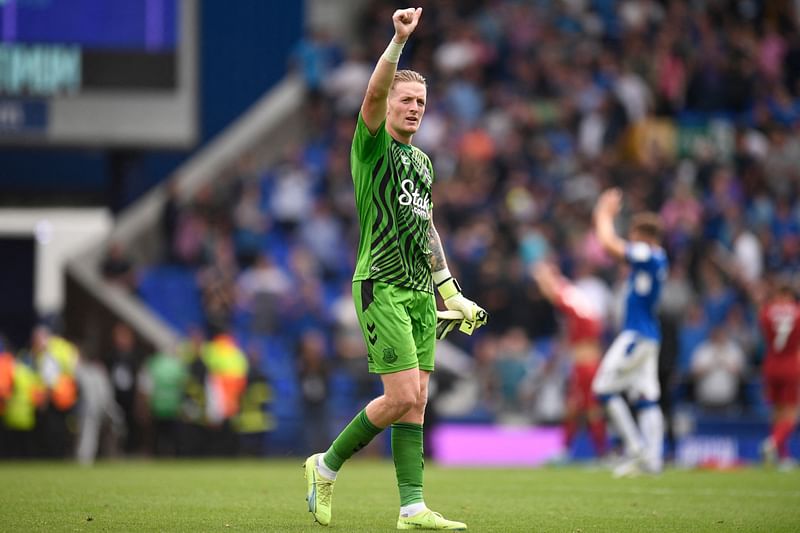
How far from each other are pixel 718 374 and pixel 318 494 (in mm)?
12875

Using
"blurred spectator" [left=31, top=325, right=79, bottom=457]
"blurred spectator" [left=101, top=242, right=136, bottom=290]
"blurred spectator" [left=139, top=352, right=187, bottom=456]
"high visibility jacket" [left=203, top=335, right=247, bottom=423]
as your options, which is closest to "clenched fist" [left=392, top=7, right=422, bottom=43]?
"high visibility jacket" [left=203, top=335, right=247, bottom=423]

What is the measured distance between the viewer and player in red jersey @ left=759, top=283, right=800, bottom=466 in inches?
663

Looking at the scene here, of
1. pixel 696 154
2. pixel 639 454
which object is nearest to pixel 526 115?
pixel 696 154

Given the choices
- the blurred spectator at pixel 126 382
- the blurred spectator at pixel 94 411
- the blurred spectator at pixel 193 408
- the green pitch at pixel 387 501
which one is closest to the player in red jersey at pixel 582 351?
the green pitch at pixel 387 501

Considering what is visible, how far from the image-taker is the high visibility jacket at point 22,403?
2119cm

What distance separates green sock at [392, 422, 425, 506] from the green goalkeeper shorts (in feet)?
1.22

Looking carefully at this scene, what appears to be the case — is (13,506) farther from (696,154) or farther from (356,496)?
(696,154)

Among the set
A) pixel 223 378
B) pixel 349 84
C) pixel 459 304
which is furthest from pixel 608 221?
pixel 349 84

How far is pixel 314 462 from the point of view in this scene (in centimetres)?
804

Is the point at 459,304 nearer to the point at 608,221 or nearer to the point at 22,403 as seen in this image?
the point at 608,221

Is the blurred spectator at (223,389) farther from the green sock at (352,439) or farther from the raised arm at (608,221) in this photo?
the green sock at (352,439)

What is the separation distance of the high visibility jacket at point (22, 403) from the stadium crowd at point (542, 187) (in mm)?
1540

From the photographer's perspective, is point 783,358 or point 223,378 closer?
point 783,358

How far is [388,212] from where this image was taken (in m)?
7.83
